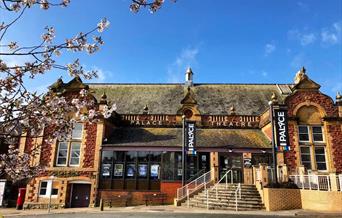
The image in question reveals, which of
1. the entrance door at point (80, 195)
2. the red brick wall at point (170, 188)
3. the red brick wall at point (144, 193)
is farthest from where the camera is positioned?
the entrance door at point (80, 195)

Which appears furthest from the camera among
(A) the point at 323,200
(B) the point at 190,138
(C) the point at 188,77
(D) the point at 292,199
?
(C) the point at 188,77

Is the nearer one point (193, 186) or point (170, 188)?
point (193, 186)

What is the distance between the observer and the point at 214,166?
21.2 m

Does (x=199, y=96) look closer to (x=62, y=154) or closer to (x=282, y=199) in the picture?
(x=62, y=154)

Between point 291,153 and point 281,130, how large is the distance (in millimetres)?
2595

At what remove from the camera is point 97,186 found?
70.5 ft

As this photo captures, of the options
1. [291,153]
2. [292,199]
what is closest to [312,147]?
[291,153]

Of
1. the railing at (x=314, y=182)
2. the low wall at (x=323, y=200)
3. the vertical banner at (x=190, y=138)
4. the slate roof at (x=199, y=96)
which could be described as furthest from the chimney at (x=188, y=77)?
the low wall at (x=323, y=200)

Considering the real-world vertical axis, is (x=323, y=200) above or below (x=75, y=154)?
below

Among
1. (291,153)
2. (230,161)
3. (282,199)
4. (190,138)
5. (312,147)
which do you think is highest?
(190,138)

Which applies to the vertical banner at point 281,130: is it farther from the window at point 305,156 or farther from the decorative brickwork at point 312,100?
the window at point 305,156

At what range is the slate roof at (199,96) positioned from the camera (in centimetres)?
2798

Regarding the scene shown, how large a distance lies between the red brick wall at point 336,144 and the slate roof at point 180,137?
15.5ft

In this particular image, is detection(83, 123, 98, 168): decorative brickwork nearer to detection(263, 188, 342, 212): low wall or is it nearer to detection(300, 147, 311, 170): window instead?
detection(263, 188, 342, 212): low wall
